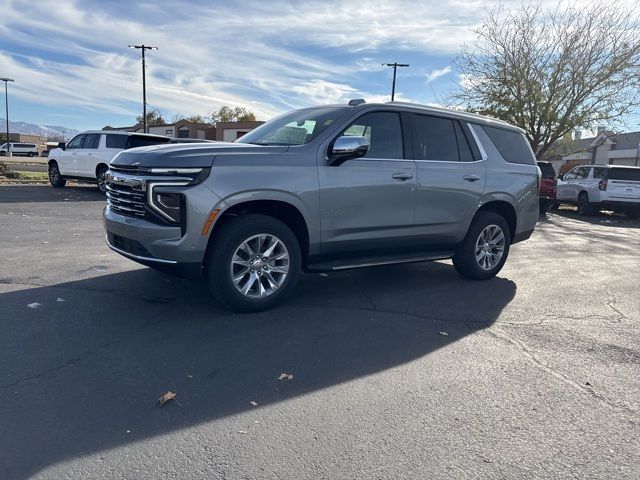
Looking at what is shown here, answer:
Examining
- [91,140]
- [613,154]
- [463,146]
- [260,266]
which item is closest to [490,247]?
[463,146]

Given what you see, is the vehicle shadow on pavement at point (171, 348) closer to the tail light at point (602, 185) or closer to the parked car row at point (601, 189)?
the parked car row at point (601, 189)

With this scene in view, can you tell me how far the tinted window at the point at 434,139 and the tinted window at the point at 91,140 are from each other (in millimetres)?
13112

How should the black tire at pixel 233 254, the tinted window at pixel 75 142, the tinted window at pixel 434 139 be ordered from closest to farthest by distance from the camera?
the black tire at pixel 233 254
the tinted window at pixel 434 139
the tinted window at pixel 75 142

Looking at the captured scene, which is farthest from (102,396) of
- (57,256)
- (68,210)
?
(68,210)

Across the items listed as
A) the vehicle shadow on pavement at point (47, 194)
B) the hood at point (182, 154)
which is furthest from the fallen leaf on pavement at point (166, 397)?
the vehicle shadow on pavement at point (47, 194)

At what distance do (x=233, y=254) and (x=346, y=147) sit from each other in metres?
1.45

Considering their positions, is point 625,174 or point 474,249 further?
point 625,174

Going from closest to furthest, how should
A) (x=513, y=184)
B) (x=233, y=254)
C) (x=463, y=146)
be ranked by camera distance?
(x=233, y=254)
(x=463, y=146)
(x=513, y=184)

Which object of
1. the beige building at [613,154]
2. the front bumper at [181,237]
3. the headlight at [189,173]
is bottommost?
the front bumper at [181,237]

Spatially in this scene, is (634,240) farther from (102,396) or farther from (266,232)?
(102,396)

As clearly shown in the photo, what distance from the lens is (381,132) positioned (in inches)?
220

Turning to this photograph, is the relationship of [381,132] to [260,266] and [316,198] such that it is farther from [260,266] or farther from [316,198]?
[260,266]

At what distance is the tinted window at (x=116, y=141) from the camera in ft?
51.2

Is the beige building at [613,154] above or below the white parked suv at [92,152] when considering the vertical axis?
above
